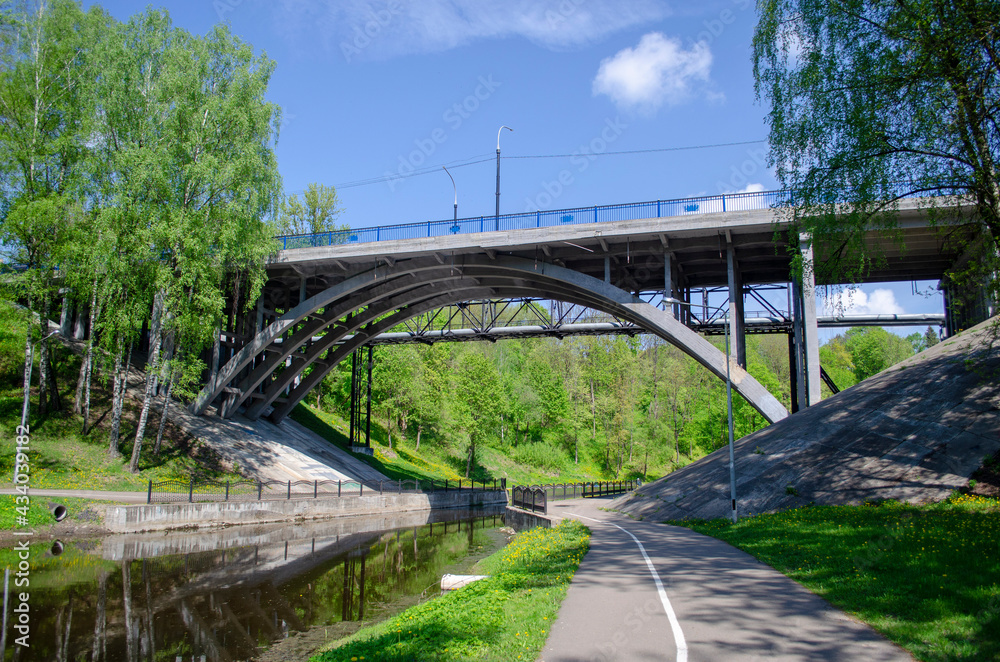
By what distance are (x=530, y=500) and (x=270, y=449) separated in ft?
45.5

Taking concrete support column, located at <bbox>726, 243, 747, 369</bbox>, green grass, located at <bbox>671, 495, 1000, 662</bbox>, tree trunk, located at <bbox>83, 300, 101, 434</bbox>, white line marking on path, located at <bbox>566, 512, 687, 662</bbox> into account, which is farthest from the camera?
concrete support column, located at <bbox>726, 243, 747, 369</bbox>

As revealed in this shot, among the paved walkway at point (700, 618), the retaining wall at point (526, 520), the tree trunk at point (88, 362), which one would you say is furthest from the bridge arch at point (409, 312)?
the paved walkway at point (700, 618)

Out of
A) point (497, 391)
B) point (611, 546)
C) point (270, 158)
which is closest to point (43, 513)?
point (611, 546)

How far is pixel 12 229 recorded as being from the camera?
827 inches

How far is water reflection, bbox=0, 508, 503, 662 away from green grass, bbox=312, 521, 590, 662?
2407 mm

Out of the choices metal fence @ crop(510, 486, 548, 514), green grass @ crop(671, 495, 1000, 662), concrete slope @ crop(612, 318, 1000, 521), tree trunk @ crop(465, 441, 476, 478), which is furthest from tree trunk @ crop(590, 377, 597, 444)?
green grass @ crop(671, 495, 1000, 662)

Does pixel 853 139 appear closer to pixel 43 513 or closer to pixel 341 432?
pixel 43 513

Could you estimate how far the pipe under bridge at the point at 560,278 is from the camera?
23359mm

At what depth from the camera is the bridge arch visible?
79.7 feet

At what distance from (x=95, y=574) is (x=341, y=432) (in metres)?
34.3

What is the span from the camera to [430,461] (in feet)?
172

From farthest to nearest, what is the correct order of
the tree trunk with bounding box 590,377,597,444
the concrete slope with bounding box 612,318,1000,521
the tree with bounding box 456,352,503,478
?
the tree trunk with bounding box 590,377,597,444
the tree with bounding box 456,352,503,478
the concrete slope with bounding box 612,318,1000,521

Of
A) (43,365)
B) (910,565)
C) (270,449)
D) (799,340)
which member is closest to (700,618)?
(910,565)

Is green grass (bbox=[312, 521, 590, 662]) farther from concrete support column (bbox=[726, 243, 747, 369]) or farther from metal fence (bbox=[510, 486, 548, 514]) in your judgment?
concrete support column (bbox=[726, 243, 747, 369])
